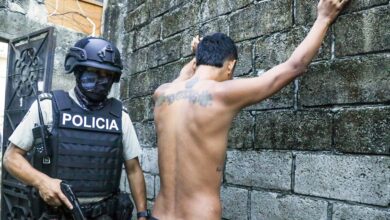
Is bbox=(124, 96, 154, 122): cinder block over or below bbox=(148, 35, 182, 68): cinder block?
below

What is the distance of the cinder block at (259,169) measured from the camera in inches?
119

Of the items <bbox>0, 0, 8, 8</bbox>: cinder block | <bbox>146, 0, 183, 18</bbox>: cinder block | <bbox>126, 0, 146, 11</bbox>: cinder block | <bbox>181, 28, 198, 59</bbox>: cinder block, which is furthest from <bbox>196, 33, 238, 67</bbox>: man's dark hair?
<bbox>0, 0, 8, 8</bbox>: cinder block

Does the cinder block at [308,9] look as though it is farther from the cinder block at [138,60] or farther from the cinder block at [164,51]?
the cinder block at [138,60]

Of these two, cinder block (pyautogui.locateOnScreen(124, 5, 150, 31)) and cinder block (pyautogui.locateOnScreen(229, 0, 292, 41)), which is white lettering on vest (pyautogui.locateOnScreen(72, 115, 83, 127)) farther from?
cinder block (pyautogui.locateOnScreen(124, 5, 150, 31))

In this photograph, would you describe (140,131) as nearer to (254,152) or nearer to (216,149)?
(254,152)

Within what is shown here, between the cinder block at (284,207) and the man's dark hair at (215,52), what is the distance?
1.12 m

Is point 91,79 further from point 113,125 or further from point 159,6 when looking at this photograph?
point 159,6

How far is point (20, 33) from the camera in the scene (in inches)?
253

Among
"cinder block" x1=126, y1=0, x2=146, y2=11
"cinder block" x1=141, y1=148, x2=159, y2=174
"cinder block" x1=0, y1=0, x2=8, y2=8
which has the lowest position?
"cinder block" x1=141, y1=148, x2=159, y2=174

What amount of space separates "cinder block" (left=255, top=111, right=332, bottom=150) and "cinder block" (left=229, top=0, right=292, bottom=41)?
644mm

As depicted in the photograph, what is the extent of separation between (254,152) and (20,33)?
15.3 ft

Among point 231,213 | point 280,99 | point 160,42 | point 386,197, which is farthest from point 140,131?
point 386,197

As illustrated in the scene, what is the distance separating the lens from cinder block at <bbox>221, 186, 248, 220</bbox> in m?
3.33

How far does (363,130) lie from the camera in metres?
2.56
